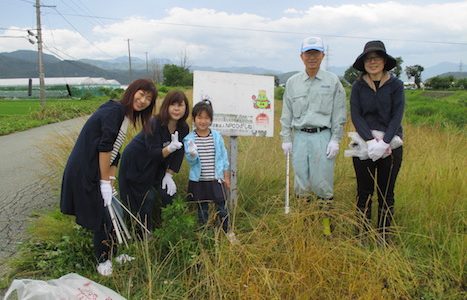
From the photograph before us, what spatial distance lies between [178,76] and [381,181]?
5202cm

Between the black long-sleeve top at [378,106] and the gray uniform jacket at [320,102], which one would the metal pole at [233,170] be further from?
the black long-sleeve top at [378,106]

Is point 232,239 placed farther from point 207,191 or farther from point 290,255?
point 207,191

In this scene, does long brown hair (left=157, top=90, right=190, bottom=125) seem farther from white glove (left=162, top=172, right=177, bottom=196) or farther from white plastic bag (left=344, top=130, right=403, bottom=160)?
white plastic bag (left=344, top=130, right=403, bottom=160)

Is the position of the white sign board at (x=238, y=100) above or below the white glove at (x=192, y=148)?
above

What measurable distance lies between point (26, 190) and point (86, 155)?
2.87 meters

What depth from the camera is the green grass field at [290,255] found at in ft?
7.75

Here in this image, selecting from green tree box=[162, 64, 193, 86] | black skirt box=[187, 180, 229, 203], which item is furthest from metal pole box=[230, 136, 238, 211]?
green tree box=[162, 64, 193, 86]

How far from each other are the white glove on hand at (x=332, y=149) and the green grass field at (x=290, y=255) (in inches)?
16.9

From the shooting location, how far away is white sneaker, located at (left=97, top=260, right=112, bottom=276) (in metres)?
2.74

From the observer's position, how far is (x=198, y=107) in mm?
3205

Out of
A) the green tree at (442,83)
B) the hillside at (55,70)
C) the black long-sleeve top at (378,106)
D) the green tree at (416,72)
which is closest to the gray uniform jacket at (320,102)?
the black long-sleeve top at (378,106)

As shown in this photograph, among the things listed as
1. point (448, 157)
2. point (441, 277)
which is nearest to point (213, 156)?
point (441, 277)

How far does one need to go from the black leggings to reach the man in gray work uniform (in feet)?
0.82

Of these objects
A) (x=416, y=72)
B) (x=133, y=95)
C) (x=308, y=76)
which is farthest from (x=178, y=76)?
(x=133, y=95)
